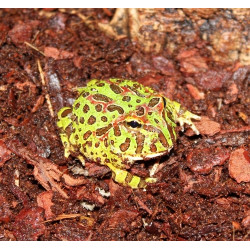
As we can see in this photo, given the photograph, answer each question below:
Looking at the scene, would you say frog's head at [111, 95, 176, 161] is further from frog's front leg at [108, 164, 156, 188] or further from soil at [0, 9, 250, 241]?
soil at [0, 9, 250, 241]

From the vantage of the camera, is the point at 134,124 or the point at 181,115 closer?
the point at 134,124

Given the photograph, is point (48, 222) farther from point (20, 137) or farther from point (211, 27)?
point (211, 27)

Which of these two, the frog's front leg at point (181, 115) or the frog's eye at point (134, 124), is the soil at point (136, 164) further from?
the frog's eye at point (134, 124)

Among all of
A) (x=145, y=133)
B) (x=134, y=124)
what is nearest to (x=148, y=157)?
(x=145, y=133)

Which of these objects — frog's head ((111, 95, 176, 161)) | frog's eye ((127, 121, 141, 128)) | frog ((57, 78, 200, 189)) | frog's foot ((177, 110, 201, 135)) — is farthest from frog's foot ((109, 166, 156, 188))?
frog's foot ((177, 110, 201, 135))

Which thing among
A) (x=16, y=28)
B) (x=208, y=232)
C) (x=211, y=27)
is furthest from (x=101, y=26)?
(x=208, y=232)

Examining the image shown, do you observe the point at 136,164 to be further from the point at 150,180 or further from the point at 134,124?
the point at 134,124

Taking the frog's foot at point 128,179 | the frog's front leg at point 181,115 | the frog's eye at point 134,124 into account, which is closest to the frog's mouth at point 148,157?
the frog's foot at point 128,179
